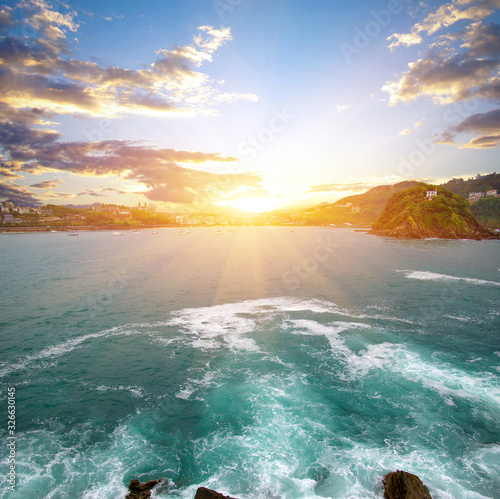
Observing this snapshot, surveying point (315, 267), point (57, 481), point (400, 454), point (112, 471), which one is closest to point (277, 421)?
point (400, 454)

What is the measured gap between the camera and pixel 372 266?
63.5 meters

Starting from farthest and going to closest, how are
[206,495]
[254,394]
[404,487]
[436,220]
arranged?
[436,220] → [254,394] → [404,487] → [206,495]

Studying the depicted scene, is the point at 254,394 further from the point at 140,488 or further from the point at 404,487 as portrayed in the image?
the point at 404,487

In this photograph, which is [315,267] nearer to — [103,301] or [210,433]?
[103,301]

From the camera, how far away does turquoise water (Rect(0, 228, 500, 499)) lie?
11352 mm

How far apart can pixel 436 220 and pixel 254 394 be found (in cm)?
16626

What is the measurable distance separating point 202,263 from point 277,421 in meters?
59.3

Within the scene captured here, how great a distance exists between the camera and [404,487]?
9.99 meters

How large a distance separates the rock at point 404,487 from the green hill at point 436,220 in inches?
6010

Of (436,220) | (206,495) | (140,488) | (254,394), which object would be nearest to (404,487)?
(206,495)

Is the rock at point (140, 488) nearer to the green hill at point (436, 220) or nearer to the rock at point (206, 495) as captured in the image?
the rock at point (206, 495)

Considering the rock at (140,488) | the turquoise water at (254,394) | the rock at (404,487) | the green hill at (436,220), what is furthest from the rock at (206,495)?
the green hill at (436,220)

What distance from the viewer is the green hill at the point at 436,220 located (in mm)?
141250

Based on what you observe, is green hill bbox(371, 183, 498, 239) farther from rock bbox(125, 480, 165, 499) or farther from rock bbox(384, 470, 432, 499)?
rock bbox(125, 480, 165, 499)
